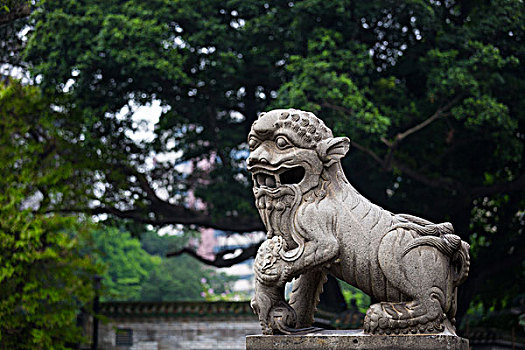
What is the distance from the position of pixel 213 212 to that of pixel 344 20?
14.5 feet

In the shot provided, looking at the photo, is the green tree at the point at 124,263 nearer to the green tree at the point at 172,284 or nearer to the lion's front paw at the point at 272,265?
the green tree at the point at 172,284

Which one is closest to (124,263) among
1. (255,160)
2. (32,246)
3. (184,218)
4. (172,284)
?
(172,284)

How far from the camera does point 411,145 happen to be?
1454 cm

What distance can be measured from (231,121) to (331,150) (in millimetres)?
10622

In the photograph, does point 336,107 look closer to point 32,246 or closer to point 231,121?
point 231,121

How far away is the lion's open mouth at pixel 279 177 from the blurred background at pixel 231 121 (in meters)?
7.21

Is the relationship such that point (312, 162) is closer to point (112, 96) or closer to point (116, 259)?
point (112, 96)

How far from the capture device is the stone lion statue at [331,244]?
4.79m

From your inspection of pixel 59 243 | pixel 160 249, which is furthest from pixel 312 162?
pixel 160 249

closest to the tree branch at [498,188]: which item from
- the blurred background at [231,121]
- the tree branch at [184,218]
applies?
the blurred background at [231,121]

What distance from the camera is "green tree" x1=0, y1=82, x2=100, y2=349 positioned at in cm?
1238

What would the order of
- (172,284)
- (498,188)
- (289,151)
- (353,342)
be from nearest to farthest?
1. (353,342)
2. (289,151)
3. (498,188)
4. (172,284)

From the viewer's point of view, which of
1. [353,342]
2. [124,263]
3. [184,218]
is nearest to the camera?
[353,342]

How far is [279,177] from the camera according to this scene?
5.04 meters
